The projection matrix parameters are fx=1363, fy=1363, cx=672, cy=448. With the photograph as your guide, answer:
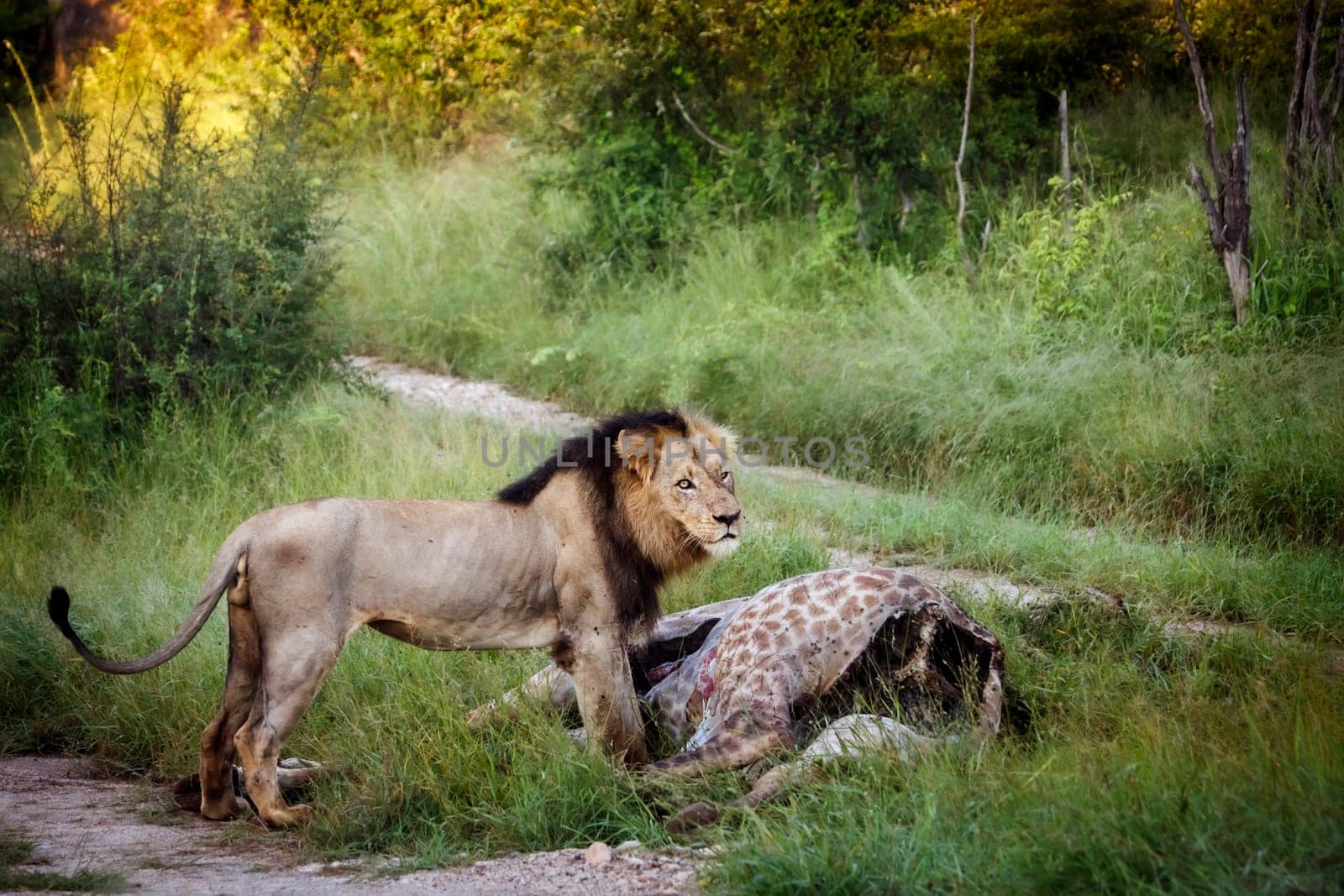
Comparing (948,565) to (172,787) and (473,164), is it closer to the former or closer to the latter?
(172,787)

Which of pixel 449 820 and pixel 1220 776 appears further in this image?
pixel 449 820

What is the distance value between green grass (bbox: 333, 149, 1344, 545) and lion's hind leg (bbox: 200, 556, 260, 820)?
4361 mm

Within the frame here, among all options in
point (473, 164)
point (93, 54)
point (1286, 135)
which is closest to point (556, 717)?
point (1286, 135)

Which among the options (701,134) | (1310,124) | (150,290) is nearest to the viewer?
(150,290)

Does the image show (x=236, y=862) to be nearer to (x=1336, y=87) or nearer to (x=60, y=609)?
(x=60, y=609)

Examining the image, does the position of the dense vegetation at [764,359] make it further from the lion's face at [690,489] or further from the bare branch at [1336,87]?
the lion's face at [690,489]

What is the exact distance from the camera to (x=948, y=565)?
645 centimetres

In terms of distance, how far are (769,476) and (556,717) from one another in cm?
357

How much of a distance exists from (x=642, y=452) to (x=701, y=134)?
7.69 meters

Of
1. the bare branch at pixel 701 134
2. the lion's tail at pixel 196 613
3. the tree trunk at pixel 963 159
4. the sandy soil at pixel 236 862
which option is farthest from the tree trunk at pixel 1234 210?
the lion's tail at pixel 196 613

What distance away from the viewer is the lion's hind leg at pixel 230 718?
4363 mm

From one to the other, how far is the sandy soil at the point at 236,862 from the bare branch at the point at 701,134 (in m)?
8.30

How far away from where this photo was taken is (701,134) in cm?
1184

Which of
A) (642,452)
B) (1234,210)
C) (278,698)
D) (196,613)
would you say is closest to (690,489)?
(642,452)
